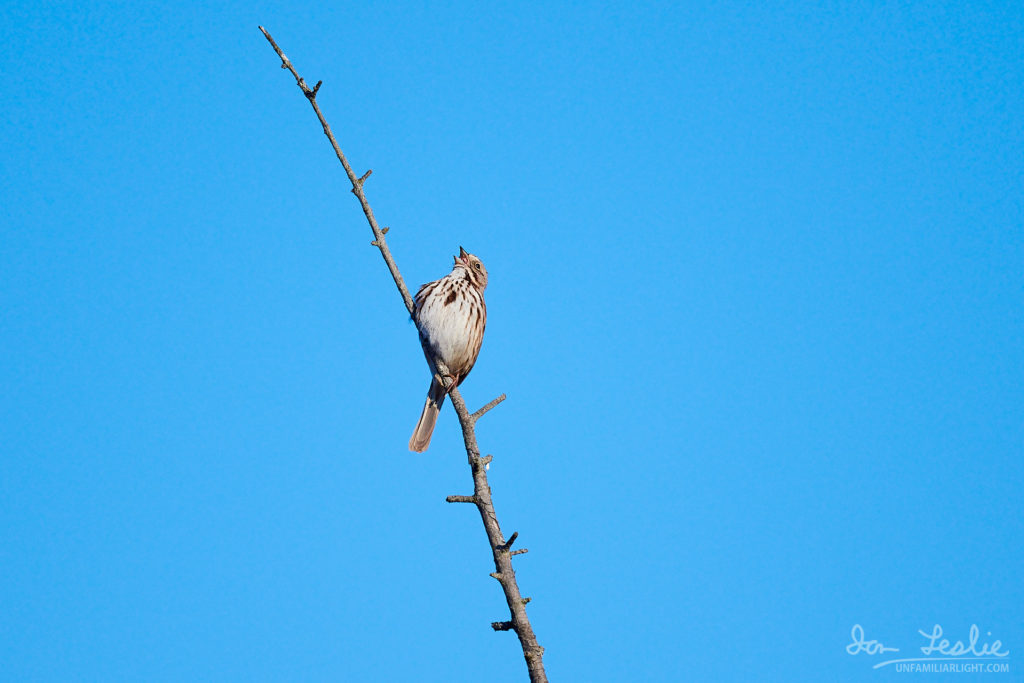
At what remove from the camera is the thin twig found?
520cm

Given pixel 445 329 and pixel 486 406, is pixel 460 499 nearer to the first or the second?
pixel 486 406

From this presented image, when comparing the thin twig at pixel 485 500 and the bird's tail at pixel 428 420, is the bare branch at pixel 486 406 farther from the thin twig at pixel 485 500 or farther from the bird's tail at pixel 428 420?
the bird's tail at pixel 428 420

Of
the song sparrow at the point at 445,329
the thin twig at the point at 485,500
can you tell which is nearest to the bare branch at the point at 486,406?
the thin twig at the point at 485,500

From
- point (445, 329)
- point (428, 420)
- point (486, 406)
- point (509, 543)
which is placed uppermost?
point (445, 329)

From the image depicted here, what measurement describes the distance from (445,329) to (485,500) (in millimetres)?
2475

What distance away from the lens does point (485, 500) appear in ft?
17.7

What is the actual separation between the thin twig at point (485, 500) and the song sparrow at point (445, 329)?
5.14 ft

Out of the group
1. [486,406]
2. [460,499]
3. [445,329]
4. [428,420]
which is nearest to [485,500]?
[460,499]

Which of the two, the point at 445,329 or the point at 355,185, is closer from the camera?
the point at 355,185

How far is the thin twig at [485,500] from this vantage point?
5.20m

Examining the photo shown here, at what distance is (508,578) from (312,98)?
3.35m

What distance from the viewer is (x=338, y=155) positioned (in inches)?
230

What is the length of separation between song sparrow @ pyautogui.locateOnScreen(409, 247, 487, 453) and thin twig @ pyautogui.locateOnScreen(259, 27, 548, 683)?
1567 millimetres

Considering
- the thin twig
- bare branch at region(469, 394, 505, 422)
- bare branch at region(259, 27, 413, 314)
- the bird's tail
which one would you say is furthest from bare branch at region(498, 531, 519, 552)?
the bird's tail
